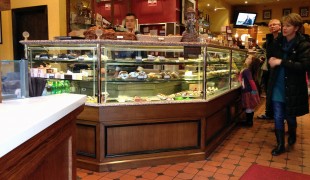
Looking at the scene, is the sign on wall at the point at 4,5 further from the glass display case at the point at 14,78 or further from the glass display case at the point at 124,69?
the glass display case at the point at 124,69

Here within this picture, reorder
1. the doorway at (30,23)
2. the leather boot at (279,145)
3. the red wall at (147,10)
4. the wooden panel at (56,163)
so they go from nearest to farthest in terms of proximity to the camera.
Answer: the wooden panel at (56,163) → the leather boot at (279,145) → the doorway at (30,23) → the red wall at (147,10)

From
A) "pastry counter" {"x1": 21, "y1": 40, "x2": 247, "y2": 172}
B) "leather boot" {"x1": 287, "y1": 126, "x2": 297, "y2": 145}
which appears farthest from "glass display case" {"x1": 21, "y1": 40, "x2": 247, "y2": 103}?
"leather boot" {"x1": 287, "y1": 126, "x2": 297, "y2": 145}

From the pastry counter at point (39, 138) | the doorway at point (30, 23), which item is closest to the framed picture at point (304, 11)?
the doorway at point (30, 23)

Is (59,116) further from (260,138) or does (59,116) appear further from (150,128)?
(260,138)

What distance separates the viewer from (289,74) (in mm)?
3449

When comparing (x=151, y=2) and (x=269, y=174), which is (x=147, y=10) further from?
(x=269, y=174)

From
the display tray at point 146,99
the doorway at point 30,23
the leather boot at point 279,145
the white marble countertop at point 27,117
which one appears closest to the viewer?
the white marble countertop at point 27,117

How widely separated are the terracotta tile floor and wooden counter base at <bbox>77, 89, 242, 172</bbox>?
4.2 inches

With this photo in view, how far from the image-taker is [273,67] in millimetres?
3537

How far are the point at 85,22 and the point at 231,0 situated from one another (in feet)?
26.8

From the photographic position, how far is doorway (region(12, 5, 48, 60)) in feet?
18.3

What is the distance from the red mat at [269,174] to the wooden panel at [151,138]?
662mm

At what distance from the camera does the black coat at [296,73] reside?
11.0 feet

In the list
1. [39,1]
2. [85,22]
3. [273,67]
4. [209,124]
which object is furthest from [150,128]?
[39,1]
